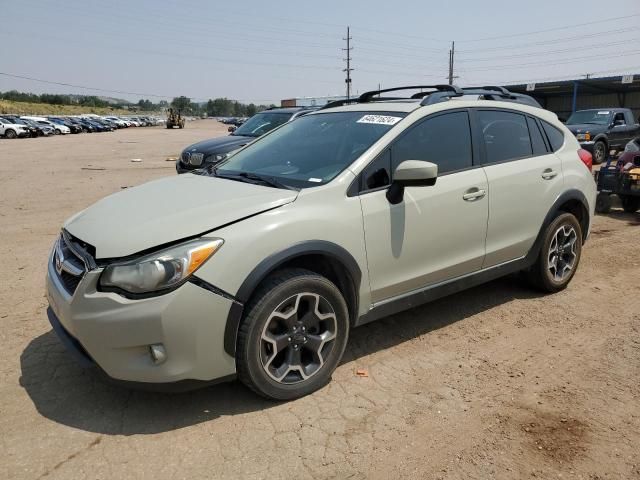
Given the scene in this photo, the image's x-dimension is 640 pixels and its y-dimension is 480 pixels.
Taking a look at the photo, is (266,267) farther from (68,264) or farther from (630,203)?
(630,203)

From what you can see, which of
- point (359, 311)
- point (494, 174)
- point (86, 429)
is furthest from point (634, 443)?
point (86, 429)

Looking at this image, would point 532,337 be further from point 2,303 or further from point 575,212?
point 2,303

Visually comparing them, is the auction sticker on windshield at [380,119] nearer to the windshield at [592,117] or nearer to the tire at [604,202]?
the tire at [604,202]

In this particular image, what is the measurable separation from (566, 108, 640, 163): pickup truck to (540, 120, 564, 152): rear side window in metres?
11.7

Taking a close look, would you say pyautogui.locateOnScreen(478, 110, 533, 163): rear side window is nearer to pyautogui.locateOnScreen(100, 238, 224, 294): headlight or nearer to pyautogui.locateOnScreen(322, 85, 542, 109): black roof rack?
pyautogui.locateOnScreen(322, 85, 542, 109): black roof rack

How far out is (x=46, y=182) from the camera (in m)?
12.6

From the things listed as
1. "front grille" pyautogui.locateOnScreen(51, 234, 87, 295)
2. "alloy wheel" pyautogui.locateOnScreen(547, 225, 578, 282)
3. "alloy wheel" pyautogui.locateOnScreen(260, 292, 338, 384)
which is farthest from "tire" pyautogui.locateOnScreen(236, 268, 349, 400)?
"alloy wheel" pyautogui.locateOnScreen(547, 225, 578, 282)

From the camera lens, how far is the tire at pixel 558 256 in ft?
15.2

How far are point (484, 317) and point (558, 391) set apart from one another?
1175 millimetres

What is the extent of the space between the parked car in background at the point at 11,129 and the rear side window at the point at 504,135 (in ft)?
145

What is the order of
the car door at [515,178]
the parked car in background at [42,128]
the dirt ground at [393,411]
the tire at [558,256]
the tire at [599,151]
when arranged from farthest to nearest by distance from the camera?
the parked car in background at [42,128]
the tire at [599,151]
the tire at [558,256]
the car door at [515,178]
the dirt ground at [393,411]

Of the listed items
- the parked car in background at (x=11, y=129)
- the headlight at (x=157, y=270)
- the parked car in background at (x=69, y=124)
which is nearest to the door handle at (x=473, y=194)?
the headlight at (x=157, y=270)

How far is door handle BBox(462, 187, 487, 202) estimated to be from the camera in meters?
3.85

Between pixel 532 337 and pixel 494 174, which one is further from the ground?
pixel 494 174
